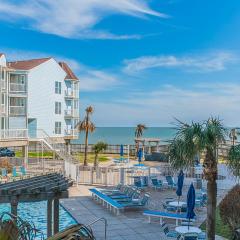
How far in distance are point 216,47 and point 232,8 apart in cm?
1153

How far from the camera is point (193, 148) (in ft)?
35.0

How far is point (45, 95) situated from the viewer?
1752 inches

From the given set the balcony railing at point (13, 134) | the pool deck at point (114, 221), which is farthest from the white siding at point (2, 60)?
the pool deck at point (114, 221)

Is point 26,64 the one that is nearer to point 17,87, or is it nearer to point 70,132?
point 17,87

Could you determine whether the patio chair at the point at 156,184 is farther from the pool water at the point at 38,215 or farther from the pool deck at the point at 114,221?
the pool water at the point at 38,215

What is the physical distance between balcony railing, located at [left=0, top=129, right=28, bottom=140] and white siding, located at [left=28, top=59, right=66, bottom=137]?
4.00 m

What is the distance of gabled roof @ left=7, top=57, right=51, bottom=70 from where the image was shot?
4331cm

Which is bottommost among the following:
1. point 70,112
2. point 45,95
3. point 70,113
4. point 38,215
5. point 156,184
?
point 38,215

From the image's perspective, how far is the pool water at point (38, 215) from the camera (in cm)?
1595

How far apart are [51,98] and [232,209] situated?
3532 cm

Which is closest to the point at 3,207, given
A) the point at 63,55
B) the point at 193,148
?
the point at 193,148

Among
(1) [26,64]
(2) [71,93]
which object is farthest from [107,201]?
(2) [71,93]

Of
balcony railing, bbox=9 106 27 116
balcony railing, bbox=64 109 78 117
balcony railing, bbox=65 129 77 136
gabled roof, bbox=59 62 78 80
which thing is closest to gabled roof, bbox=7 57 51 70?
gabled roof, bbox=59 62 78 80

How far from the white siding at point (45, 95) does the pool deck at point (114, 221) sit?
2332 cm
